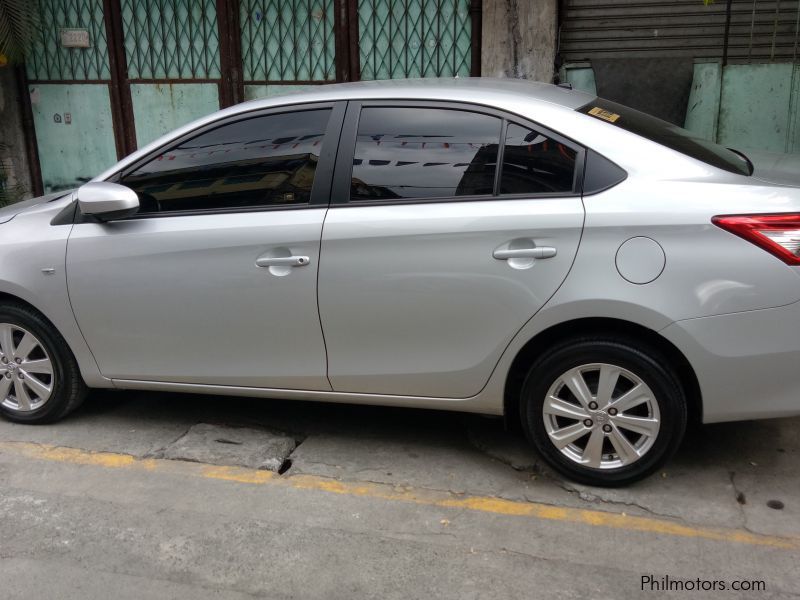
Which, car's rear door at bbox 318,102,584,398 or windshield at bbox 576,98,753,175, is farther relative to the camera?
windshield at bbox 576,98,753,175

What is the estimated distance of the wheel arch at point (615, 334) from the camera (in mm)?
3250

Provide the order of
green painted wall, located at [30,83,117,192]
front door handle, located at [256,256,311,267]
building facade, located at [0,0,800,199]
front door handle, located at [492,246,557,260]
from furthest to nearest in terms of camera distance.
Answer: green painted wall, located at [30,83,117,192], building facade, located at [0,0,800,199], front door handle, located at [256,256,311,267], front door handle, located at [492,246,557,260]

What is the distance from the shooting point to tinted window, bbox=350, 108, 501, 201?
11.3ft

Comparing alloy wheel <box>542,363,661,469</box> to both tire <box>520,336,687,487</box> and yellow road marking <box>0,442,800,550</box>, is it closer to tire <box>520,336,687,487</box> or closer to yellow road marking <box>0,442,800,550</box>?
tire <box>520,336,687,487</box>

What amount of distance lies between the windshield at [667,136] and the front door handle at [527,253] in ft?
2.12

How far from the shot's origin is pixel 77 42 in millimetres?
8125

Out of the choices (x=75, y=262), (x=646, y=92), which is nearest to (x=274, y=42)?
(x=646, y=92)

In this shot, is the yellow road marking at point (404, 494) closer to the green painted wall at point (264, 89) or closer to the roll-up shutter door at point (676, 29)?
the green painted wall at point (264, 89)

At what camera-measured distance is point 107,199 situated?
3.71 metres

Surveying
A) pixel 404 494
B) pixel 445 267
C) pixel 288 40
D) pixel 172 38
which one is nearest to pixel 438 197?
pixel 445 267

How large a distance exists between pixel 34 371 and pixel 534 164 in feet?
9.09

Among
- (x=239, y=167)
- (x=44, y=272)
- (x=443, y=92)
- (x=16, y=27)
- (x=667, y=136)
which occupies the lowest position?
(x=44, y=272)

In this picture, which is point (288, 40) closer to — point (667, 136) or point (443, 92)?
point (443, 92)

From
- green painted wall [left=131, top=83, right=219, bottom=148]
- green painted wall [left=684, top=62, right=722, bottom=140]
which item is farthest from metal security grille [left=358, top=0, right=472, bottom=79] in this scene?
green painted wall [left=684, top=62, right=722, bottom=140]
